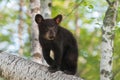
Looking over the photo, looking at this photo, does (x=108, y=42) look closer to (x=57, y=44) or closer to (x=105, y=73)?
(x=105, y=73)

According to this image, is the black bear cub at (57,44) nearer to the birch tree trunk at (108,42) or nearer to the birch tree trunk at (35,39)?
the birch tree trunk at (108,42)

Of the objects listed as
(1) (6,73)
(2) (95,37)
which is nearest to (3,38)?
(2) (95,37)

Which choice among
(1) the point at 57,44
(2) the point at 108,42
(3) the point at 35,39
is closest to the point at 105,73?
(2) the point at 108,42

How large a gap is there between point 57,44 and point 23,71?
1.21m

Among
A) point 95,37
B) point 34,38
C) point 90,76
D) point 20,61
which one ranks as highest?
point 20,61

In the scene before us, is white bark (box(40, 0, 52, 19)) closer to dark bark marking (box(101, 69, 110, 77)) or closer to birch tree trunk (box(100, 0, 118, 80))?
birch tree trunk (box(100, 0, 118, 80))

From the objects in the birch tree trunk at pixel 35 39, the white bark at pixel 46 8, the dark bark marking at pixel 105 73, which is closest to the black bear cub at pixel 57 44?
the dark bark marking at pixel 105 73

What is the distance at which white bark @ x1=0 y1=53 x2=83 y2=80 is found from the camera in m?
6.11

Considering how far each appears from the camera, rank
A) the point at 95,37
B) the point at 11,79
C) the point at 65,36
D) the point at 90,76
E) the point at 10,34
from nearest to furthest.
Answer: the point at 11,79 → the point at 65,36 → the point at 90,76 → the point at 10,34 → the point at 95,37

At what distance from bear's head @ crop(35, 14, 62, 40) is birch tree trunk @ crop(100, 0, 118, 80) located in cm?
86

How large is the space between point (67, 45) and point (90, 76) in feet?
44.1

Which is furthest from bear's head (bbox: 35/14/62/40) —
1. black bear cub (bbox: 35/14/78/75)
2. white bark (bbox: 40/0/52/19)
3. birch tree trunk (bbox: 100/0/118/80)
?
white bark (bbox: 40/0/52/19)

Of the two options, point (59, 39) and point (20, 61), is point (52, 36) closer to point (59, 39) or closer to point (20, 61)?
point (59, 39)

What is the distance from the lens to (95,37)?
98.1 feet
